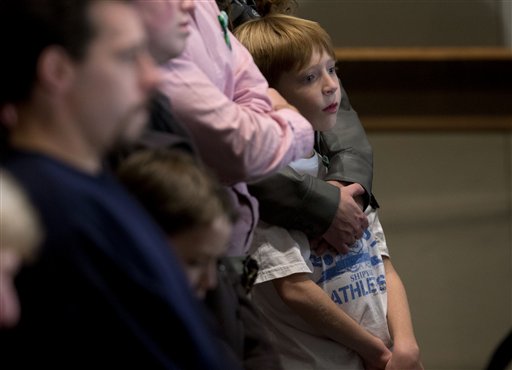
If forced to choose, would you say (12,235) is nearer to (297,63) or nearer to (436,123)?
(297,63)

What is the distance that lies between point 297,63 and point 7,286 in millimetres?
1303

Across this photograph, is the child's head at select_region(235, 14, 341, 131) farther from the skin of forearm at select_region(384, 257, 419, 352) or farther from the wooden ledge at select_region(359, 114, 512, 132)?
the wooden ledge at select_region(359, 114, 512, 132)

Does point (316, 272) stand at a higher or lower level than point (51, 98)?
lower

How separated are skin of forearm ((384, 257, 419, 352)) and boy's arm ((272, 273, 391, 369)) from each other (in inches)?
3.6

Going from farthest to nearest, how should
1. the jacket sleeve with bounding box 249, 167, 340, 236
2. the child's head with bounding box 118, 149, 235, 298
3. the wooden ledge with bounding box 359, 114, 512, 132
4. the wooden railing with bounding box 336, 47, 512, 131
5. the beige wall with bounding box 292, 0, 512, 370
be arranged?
the beige wall with bounding box 292, 0, 512, 370, the wooden ledge with bounding box 359, 114, 512, 132, the wooden railing with bounding box 336, 47, 512, 131, the jacket sleeve with bounding box 249, 167, 340, 236, the child's head with bounding box 118, 149, 235, 298

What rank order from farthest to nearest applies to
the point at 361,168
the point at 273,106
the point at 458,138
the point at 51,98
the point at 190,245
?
the point at 458,138 → the point at 361,168 → the point at 273,106 → the point at 190,245 → the point at 51,98

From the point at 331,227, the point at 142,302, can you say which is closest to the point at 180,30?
the point at 142,302

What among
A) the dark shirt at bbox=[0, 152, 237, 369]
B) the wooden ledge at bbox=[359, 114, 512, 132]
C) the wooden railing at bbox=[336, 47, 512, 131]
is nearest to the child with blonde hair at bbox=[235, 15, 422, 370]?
the dark shirt at bbox=[0, 152, 237, 369]

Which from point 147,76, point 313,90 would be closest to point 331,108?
point 313,90

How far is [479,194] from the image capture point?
3939 mm

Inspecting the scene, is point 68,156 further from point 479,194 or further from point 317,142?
point 479,194

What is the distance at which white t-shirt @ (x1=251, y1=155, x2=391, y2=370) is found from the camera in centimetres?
231

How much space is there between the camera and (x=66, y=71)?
1143 millimetres

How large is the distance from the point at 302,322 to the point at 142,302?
1200 mm
